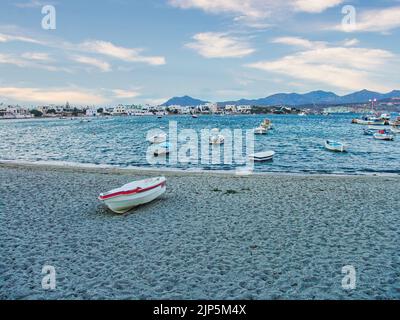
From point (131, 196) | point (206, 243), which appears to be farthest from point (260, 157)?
point (206, 243)

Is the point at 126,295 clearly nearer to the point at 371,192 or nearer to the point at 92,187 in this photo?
the point at 92,187

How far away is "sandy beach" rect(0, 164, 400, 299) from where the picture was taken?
6859mm

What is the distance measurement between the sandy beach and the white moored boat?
0.35 metres

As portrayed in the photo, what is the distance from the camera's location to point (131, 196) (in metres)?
12.4

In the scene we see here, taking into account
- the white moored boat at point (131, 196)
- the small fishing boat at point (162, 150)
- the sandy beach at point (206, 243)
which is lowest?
the sandy beach at point (206, 243)

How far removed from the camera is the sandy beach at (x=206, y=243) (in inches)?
270

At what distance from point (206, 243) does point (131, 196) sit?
13.7 ft

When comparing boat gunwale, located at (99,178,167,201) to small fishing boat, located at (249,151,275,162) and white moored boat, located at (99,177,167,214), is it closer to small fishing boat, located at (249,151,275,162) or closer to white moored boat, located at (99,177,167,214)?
white moored boat, located at (99,177,167,214)

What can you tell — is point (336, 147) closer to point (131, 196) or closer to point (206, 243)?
point (131, 196)

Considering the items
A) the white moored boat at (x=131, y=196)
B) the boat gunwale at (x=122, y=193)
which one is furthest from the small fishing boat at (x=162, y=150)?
the boat gunwale at (x=122, y=193)

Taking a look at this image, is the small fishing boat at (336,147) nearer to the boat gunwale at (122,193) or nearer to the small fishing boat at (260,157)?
the small fishing boat at (260,157)

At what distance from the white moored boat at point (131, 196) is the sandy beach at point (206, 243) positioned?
1.15ft

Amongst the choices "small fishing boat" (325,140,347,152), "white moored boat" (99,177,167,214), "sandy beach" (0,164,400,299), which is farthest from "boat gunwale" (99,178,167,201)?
"small fishing boat" (325,140,347,152)
